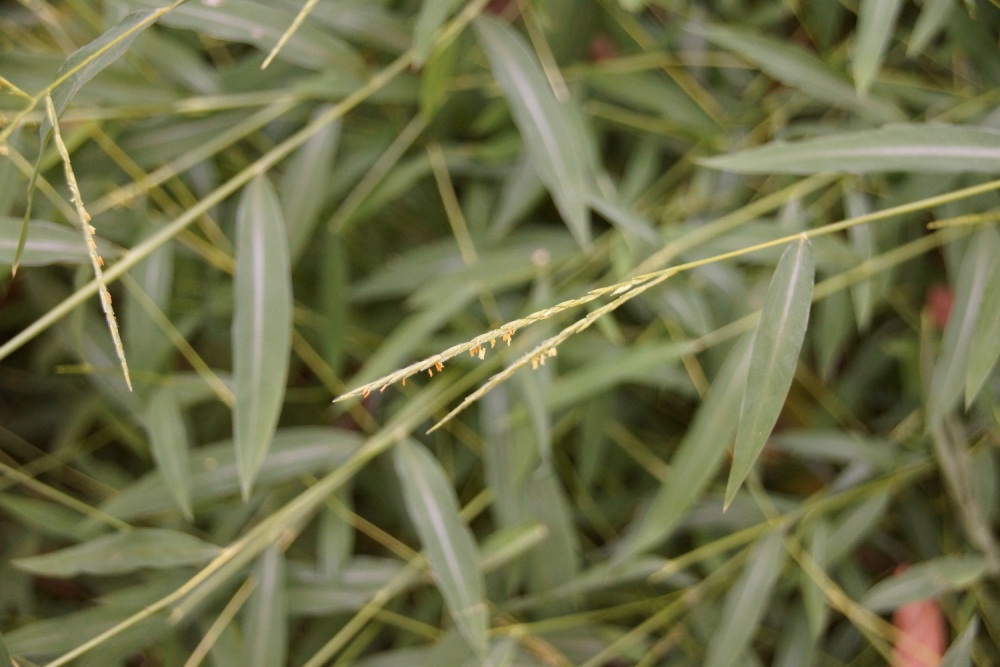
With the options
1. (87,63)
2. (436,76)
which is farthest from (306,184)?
(87,63)

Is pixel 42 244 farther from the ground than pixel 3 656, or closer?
farther from the ground

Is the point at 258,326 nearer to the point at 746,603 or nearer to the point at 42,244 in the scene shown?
the point at 42,244

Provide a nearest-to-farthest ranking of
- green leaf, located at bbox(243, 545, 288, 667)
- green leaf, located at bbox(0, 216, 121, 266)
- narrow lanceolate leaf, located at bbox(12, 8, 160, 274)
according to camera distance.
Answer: narrow lanceolate leaf, located at bbox(12, 8, 160, 274) → green leaf, located at bbox(0, 216, 121, 266) → green leaf, located at bbox(243, 545, 288, 667)

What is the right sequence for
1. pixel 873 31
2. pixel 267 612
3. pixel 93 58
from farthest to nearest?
pixel 267 612
pixel 873 31
pixel 93 58

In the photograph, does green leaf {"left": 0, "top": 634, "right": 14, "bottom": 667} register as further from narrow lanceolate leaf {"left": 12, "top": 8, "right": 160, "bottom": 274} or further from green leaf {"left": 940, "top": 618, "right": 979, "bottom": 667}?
green leaf {"left": 940, "top": 618, "right": 979, "bottom": 667}

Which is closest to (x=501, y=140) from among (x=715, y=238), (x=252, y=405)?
(x=715, y=238)

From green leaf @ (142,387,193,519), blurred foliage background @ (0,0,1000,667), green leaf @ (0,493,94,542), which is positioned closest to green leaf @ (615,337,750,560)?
blurred foliage background @ (0,0,1000,667)

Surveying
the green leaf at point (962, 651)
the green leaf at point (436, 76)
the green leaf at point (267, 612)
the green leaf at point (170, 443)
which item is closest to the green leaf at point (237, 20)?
the green leaf at point (436, 76)
